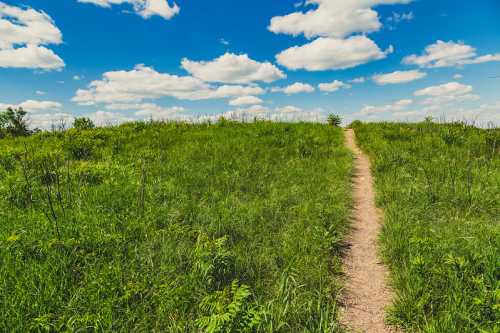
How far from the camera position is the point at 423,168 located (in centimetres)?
788

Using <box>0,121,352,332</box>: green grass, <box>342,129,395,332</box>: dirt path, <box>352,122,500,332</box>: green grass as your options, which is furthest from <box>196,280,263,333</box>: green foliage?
<box>352,122,500,332</box>: green grass

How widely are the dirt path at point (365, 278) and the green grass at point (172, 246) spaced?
218 millimetres

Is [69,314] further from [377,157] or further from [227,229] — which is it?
[377,157]

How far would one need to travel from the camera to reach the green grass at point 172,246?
299cm

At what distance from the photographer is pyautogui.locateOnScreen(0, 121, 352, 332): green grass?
2988 mm

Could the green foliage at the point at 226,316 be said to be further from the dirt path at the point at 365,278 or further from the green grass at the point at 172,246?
the dirt path at the point at 365,278

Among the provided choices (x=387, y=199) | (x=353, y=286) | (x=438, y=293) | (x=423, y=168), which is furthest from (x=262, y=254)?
(x=423, y=168)

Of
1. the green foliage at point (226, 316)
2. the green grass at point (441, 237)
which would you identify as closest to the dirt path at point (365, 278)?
the green grass at point (441, 237)

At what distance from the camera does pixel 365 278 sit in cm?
399

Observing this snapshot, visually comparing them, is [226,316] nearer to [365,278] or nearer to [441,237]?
[365,278]

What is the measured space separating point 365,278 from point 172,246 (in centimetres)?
270

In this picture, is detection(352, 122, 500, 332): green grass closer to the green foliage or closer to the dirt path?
the dirt path

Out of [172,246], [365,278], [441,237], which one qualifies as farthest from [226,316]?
[441,237]

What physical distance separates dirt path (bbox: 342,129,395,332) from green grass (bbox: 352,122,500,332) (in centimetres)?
19
